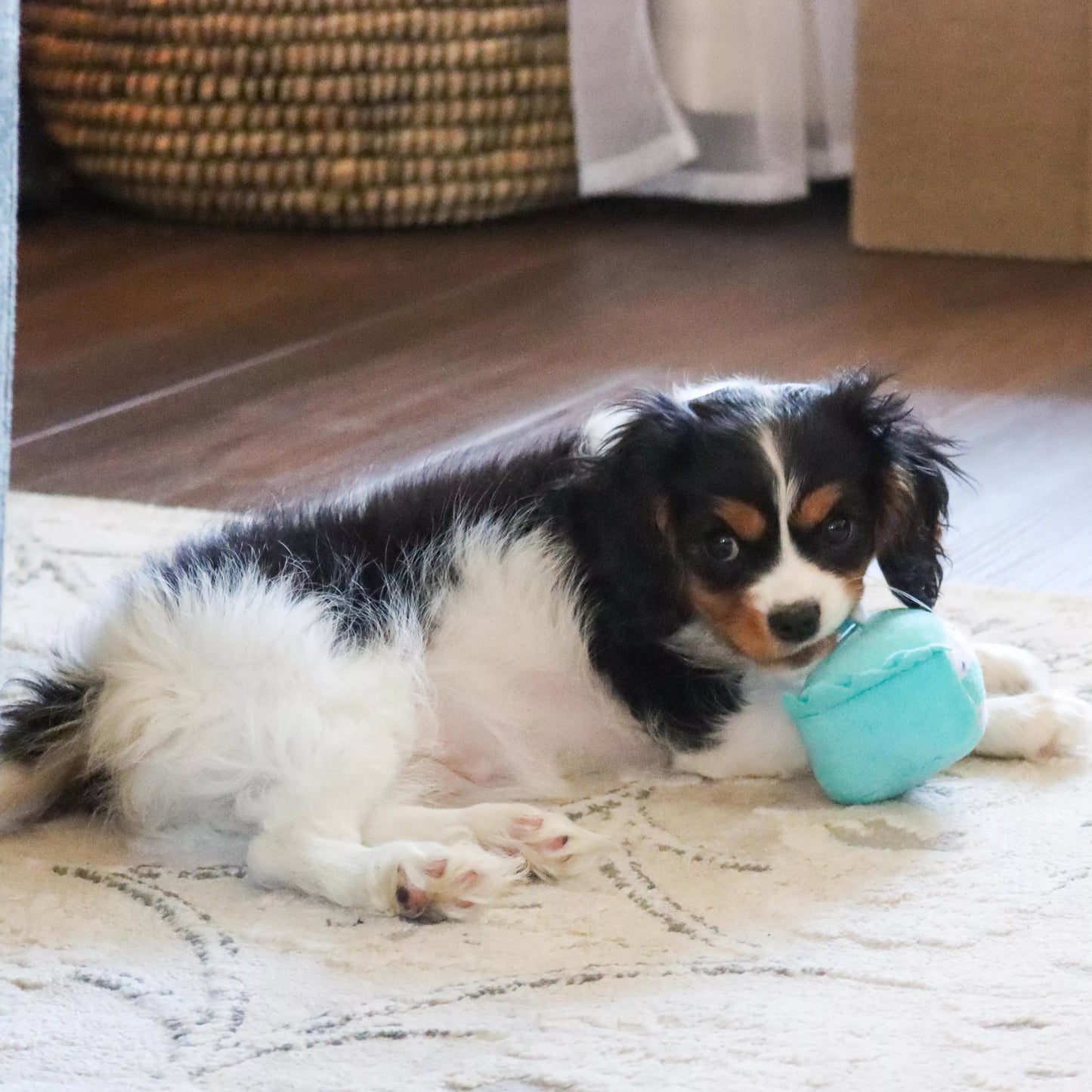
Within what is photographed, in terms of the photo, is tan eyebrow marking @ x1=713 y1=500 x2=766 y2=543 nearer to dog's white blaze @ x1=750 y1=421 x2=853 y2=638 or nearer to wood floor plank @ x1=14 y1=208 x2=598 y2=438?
dog's white blaze @ x1=750 y1=421 x2=853 y2=638

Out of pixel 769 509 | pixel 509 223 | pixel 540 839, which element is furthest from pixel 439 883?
pixel 509 223

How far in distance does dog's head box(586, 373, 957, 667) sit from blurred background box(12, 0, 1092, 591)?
86cm

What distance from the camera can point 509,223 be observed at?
418 cm

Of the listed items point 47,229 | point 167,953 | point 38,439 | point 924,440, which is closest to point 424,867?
point 167,953

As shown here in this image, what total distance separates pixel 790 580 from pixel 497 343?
1.77 meters

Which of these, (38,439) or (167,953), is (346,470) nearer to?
(38,439)

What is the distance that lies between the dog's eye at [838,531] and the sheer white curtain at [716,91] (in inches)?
95.6

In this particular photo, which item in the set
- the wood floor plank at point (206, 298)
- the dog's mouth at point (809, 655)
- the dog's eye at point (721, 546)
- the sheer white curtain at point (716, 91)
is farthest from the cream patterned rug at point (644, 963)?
the sheer white curtain at point (716, 91)

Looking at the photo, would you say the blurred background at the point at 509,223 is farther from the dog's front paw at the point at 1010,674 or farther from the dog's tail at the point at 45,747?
the dog's tail at the point at 45,747

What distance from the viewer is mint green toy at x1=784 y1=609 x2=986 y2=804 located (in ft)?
4.99

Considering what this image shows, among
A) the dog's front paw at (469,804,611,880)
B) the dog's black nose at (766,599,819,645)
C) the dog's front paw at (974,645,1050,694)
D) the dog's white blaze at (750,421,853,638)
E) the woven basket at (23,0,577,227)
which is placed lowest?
the dog's front paw at (469,804,611,880)

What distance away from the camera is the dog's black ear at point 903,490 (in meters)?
1.65

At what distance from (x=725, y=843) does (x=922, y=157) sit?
239 centimetres

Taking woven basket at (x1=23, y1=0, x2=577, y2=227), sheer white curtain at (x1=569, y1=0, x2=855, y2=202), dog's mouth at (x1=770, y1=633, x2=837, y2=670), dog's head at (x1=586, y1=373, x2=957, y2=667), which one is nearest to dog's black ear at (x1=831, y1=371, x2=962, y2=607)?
dog's head at (x1=586, y1=373, x2=957, y2=667)
